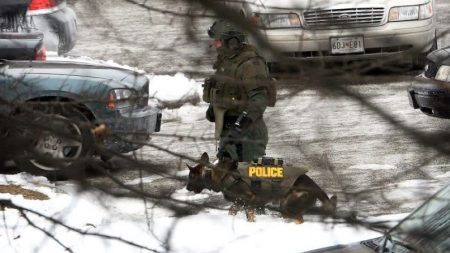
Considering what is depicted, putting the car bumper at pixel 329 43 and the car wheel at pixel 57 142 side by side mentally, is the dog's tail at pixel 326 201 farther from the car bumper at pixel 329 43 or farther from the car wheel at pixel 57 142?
the car wheel at pixel 57 142

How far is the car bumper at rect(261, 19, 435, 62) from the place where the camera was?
264 centimetres

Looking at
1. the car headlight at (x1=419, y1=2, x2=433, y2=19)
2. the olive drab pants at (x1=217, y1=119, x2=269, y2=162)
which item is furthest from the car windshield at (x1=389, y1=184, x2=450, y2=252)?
the car headlight at (x1=419, y1=2, x2=433, y2=19)

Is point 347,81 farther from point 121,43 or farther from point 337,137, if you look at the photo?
point 337,137

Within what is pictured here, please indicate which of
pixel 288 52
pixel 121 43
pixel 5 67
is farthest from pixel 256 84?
pixel 5 67

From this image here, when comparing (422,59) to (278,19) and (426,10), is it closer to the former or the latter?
(278,19)

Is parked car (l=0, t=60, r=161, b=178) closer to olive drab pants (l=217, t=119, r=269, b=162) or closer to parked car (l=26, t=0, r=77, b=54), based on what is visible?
olive drab pants (l=217, t=119, r=269, b=162)

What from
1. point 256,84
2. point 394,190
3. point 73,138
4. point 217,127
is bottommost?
point 217,127

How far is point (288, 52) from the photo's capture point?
2654 mm

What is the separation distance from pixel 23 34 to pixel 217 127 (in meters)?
2.24

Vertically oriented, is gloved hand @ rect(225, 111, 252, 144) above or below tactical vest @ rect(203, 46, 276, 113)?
below

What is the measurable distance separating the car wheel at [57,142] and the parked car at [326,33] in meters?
0.70

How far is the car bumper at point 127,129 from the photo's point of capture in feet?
11.1

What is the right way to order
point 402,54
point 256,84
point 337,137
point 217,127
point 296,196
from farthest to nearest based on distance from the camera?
point 337,137 → point 217,127 → point 296,196 → point 256,84 → point 402,54

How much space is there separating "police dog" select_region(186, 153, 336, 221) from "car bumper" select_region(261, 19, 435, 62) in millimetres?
465
